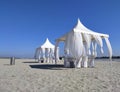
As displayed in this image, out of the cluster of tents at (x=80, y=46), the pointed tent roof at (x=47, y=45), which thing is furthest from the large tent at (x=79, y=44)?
the pointed tent roof at (x=47, y=45)

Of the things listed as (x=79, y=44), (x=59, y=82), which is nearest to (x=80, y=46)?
(x=79, y=44)

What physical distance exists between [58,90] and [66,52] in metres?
7.37

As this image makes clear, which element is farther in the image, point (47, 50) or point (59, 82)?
point (47, 50)

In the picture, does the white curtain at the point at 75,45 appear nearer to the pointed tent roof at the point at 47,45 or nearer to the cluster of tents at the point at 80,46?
the cluster of tents at the point at 80,46

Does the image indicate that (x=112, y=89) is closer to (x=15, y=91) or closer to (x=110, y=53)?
(x=15, y=91)

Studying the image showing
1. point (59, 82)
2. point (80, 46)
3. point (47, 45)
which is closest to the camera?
point (59, 82)

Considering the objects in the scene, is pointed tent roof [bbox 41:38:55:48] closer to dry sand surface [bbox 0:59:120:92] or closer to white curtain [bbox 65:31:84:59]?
white curtain [bbox 65:31:84:59]

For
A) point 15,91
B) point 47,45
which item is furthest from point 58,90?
point 47,45

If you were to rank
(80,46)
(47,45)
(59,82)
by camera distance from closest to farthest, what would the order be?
1. (59,82)
2. (80,46)
3. (47,45)

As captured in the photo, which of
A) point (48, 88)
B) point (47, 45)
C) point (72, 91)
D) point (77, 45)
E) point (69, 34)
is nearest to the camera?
point (72, 91)

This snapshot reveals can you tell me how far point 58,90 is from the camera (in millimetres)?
5277

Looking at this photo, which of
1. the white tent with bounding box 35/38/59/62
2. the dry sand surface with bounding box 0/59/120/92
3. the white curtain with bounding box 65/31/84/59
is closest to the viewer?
the dry sand surface with bounding box 0/59/120/92

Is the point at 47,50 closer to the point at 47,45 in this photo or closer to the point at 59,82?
the point at 47,45

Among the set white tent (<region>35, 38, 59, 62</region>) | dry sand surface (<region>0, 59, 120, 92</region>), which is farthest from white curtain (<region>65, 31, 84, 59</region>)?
white tent (<region>35, 38, 59, 62</region>)
